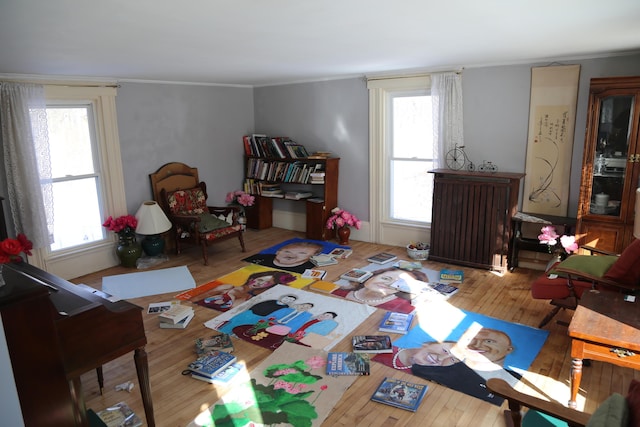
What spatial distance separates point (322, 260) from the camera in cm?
524

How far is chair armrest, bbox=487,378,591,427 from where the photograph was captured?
178 centimetres

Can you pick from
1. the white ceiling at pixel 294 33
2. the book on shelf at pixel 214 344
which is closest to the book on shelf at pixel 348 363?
the book on shelf at pixel 214 344

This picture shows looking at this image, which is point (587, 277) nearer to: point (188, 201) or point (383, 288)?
point (383, 288)

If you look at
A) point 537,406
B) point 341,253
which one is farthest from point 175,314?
point 537,406

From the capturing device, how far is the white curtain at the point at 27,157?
4.26 metres

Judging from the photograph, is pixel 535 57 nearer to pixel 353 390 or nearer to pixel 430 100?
pixel 430 100

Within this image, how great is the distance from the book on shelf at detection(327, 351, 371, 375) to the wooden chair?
2.59 m

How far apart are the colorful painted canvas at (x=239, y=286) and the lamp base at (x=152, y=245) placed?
1.13 meters

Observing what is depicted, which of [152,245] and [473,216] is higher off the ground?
[473,216]

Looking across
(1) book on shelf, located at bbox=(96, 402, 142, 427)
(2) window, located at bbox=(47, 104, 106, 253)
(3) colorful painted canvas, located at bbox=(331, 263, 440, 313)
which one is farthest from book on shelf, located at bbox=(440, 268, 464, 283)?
(2) window, located at bbox=(47, 104, 106, 253)

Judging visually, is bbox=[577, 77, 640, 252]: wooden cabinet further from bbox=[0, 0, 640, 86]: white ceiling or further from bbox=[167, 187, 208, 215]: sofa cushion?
bbox=[167, 187, 208, 215]: sofa cushion

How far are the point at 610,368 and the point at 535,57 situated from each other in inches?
115

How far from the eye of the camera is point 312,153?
6.37m

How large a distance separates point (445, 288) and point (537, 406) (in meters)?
2.58
